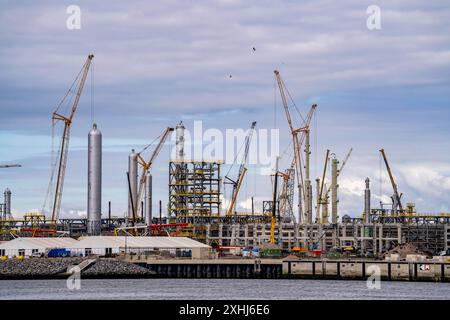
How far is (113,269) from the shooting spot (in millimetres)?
141875

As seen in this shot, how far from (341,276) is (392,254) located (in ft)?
69.3

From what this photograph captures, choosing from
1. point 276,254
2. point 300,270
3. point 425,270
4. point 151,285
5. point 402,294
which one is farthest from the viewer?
point 276,254

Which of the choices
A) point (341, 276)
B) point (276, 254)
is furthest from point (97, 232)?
point (341, 276)

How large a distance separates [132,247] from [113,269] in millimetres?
31128

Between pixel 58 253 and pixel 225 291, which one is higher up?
pixel 58 253

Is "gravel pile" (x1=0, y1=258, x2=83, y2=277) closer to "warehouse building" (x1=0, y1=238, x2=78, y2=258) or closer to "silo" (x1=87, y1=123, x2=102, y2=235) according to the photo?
"warehouse building" (x1=0, y1=238, x2=78, y2=258)

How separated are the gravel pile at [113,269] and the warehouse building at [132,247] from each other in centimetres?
1839

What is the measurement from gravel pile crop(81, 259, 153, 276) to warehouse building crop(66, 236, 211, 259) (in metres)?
18.4

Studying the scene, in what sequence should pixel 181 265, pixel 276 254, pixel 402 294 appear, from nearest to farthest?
1. pixel 402 294
2. pixel 181 265
3. pixel 276 254

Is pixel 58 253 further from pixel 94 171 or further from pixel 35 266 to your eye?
pixel 94 171

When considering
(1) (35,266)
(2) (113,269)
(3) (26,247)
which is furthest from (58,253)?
(2) (113,269)
